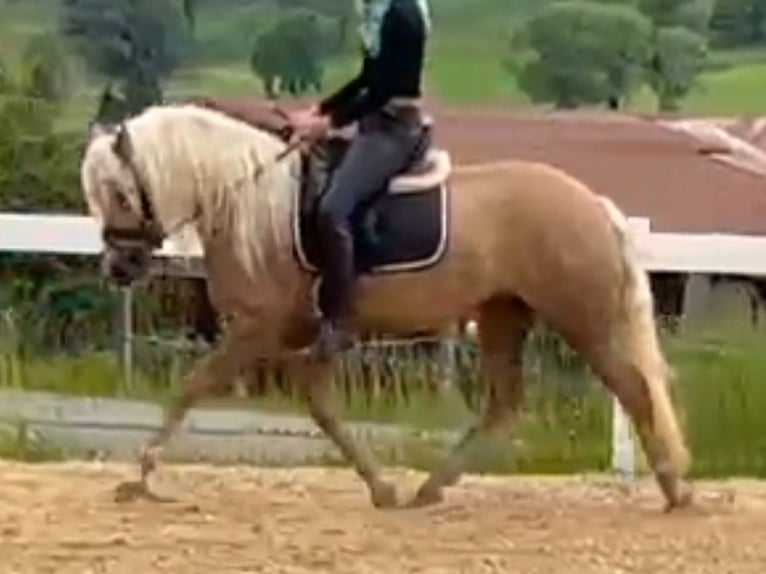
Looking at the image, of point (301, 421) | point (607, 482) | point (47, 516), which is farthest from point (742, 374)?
point (47, 516)

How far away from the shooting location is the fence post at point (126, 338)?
13023mm

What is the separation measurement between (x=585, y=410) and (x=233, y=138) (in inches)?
128

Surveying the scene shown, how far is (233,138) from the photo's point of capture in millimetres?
9734

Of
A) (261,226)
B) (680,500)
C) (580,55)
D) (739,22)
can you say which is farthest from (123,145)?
(739,22)

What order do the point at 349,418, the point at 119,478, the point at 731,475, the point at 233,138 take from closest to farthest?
the point at 233,138, the point at 119,478, the point at 731,475, the point at 349,418

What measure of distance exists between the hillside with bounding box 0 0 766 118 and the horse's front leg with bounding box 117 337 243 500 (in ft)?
60.2

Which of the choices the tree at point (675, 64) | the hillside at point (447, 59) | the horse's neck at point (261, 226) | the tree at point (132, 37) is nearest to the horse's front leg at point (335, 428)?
the horse's neck at point (261, 226)

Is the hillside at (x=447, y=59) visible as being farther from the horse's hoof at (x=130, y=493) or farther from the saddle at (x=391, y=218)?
the horse's hoof at (x=130, y=493)

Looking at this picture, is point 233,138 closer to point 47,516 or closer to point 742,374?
point 47,516

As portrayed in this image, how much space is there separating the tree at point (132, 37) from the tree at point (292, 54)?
47.4 inches

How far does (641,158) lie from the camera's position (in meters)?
31.7

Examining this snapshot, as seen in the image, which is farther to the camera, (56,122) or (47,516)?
(56,122)

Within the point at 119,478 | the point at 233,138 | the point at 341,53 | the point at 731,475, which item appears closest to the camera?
the point at 233,138

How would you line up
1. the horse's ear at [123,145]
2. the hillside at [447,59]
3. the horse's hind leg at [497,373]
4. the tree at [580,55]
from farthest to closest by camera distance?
the tree at [580,55]
the hillside at [447,59]
the horse's hind leg at [497,373]
the horse's ear at [123,145]
